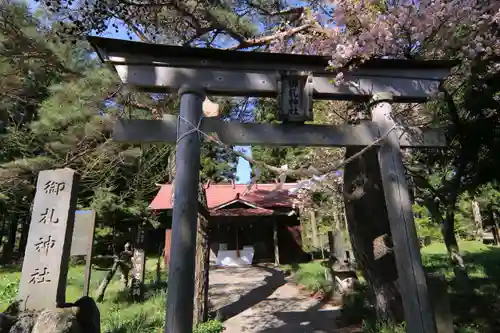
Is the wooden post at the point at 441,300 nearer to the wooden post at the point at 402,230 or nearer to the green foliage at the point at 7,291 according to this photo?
the wooden post at the point at 402,230

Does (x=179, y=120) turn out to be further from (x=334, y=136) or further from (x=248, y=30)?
(x=248, y=30)

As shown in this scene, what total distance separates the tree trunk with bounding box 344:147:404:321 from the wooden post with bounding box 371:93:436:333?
44.7 inches

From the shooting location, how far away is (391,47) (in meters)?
4.32

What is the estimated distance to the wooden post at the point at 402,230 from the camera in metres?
3.24

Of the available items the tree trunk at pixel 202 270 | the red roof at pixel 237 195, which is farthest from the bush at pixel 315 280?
the red roof at pixel 237 195

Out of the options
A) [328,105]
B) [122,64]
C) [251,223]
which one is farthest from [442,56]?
[251,223]

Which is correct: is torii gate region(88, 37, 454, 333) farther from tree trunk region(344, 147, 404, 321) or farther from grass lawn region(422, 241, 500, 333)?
grass lawn region(422, 241, 500, 333)

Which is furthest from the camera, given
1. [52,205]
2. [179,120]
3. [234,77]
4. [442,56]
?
[442,56]

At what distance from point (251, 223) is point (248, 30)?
11.1 meters

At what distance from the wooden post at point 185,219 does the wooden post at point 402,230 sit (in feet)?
6.73

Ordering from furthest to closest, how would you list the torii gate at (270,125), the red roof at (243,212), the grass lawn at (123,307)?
the red roof at (243,212)
the grass lawn at (123,307)
the torii gate at (270,125)

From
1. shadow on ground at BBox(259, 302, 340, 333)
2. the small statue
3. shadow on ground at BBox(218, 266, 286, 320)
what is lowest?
shadow on ground at BBox(259, 302, 340, 333)

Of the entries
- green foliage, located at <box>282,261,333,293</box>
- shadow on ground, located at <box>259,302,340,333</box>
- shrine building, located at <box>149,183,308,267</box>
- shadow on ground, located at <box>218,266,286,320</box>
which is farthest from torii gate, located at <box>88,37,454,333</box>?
shrine building, located at <box>149,183,308,267</box>

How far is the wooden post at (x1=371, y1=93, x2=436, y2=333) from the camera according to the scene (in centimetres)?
324
